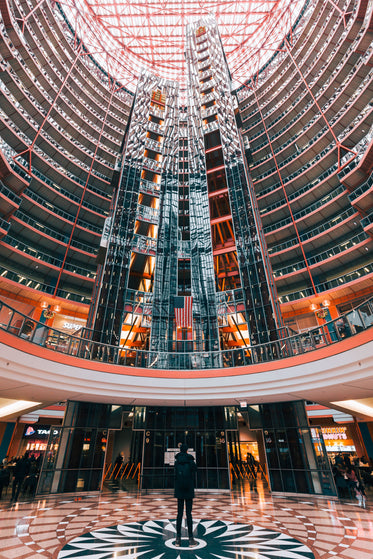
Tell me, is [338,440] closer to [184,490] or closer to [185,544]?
[185,544]

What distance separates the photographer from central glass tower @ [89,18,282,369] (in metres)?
21.5

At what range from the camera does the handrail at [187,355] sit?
10.2 m

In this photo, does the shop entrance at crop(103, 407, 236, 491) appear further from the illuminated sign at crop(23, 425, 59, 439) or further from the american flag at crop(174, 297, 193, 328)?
the illuminated sign at crop(23, 425, 59, 439)

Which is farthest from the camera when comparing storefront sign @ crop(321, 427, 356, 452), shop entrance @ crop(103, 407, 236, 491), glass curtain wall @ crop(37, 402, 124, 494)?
storefront sign @ crop(321, 427, 356, 452)

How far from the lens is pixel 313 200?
120 feet

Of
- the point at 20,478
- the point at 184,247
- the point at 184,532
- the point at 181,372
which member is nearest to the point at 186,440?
the point at 181,372

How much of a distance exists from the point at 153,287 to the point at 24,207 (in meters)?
21.0

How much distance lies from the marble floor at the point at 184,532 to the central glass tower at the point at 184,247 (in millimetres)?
6957

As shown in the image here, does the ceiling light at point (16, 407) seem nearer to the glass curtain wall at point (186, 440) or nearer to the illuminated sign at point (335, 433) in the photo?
the glass curtain wall at point (186, 440)

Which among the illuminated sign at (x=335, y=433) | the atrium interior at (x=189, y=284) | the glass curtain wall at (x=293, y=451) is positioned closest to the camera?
the atrium interior at (x=189, y=284)

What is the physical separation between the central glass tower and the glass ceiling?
12511mm

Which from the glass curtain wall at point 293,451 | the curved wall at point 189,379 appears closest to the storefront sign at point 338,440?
the glass curtain wall at point 293,451

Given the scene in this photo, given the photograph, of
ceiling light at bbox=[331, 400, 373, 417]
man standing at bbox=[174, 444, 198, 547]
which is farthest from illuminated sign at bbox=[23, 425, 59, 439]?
ceiling light at bbox=[331, 400, 373, 417]

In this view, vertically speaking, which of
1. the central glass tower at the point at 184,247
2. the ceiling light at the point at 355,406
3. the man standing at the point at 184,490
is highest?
the central glass tower at the point at 184,247
